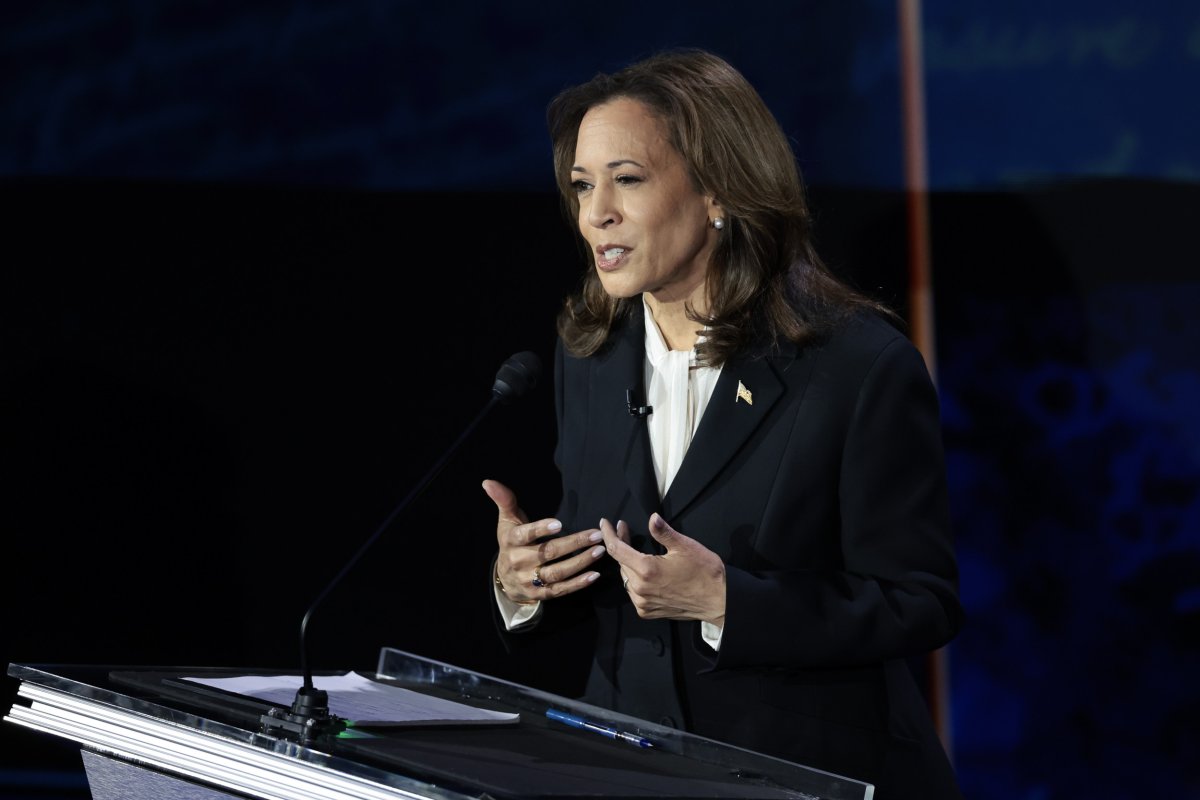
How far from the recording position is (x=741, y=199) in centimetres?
200

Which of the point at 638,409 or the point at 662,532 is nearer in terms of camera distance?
the point at 662,532

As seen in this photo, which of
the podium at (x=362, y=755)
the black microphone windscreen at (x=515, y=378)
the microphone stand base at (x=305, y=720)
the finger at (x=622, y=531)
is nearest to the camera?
the podium at (x=362, y=755)

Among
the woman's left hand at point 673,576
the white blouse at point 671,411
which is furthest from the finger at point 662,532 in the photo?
Answer: the white blouse at point 671,411

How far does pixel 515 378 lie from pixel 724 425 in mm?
297

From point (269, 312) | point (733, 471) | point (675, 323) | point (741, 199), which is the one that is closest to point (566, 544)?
point (733, 471)

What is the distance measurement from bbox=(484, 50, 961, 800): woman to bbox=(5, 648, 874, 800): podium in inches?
9.4

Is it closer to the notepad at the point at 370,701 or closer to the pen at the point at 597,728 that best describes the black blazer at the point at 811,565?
the pen at the point at 597,728

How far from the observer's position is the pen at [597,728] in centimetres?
150

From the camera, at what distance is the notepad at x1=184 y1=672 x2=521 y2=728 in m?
1.46

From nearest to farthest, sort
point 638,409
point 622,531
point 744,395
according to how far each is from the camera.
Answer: point 622,531 < point 744,395 < point 638,409

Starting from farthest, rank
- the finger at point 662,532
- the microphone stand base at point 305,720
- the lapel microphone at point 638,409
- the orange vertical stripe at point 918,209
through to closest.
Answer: the orange vertical stripe at point 918,209 < the lapel microphone at point 638,409 < the finger at point 662,532 < the microphone stand base at point 305,720

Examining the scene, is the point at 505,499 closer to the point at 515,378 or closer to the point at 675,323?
the point at 515,378

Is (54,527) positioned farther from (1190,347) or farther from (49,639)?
(1190,347)

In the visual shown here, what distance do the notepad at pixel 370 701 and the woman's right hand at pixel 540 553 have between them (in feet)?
0.69
